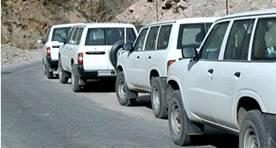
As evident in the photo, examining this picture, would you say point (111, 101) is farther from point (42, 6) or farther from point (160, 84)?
point (42, 6)

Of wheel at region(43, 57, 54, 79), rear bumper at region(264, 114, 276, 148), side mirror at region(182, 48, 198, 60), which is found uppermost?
side mirror at region(182, 48, 198, 60)

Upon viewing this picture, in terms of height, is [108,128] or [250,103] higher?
[250,103]

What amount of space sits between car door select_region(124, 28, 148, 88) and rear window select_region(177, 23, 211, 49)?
1.55m

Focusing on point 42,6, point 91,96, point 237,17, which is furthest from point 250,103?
point 42,6

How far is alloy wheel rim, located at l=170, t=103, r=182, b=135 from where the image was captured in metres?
11.1

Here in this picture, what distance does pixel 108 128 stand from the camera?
13.3 m

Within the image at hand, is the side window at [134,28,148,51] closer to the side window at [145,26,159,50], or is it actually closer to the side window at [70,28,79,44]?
the side window at [145,26,159,50]

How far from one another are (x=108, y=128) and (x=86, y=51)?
279 inches

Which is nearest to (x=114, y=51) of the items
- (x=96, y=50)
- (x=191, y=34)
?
(x=96, y=50)

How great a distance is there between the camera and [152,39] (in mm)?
15305

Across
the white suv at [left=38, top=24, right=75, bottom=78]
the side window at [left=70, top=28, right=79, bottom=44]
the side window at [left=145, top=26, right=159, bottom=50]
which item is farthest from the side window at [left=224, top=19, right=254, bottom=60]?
the white suv at [left=38, top=24, right=75, bottom=78]

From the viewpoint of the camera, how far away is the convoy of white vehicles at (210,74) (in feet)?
26.4

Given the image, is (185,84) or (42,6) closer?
(185,84)

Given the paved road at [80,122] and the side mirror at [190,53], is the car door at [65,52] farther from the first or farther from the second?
the side mirror at [190,53]
